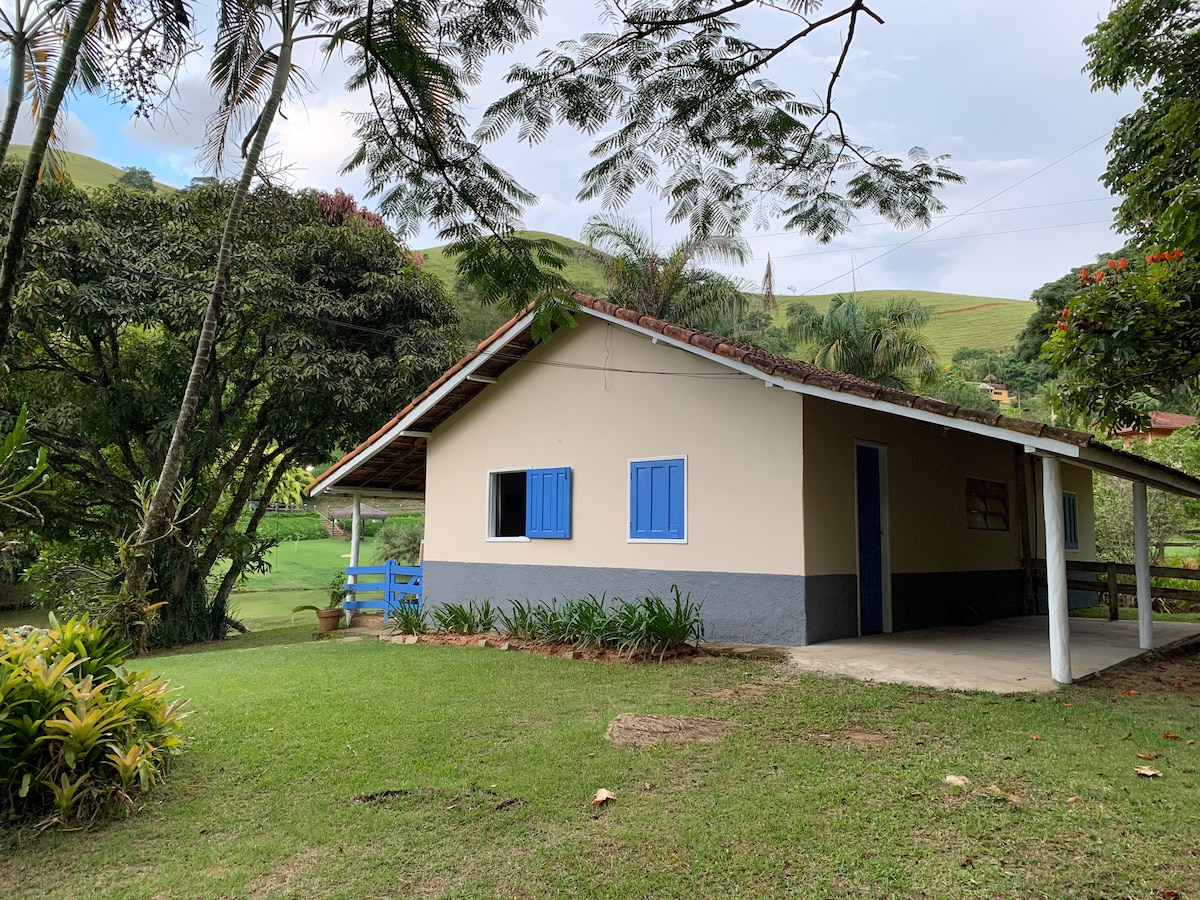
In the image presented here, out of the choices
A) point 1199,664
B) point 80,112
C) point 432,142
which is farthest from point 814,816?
point 1199,664

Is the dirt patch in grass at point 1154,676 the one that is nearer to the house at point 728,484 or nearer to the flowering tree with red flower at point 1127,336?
the house at point 728,484

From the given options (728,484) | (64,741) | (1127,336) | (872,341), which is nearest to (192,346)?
(728,484)

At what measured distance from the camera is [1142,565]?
8398mm

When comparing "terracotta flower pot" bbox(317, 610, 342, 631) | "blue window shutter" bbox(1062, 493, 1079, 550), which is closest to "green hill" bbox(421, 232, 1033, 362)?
"blue window shutter" bbox(1062, 493, 1079, 550)

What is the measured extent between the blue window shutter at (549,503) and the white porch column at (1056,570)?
5507 millimetres

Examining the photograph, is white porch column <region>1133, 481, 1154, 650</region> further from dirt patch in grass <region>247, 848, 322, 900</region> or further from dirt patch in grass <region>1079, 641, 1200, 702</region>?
dirt patch in grass <region>247, 848, 322, 900</region>

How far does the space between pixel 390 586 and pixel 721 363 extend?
23.5 ft

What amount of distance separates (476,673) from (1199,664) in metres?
7.16

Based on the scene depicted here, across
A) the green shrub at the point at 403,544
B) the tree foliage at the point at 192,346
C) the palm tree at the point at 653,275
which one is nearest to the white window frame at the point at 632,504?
the tree foliage at the point at 192,346

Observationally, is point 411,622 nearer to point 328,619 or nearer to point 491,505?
point 491,505

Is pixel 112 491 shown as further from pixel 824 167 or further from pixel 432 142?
pixel 824 167

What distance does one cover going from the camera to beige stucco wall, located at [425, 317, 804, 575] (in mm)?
8594

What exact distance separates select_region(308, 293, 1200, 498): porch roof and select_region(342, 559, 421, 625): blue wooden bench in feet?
4.57

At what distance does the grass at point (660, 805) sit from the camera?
3.20m
